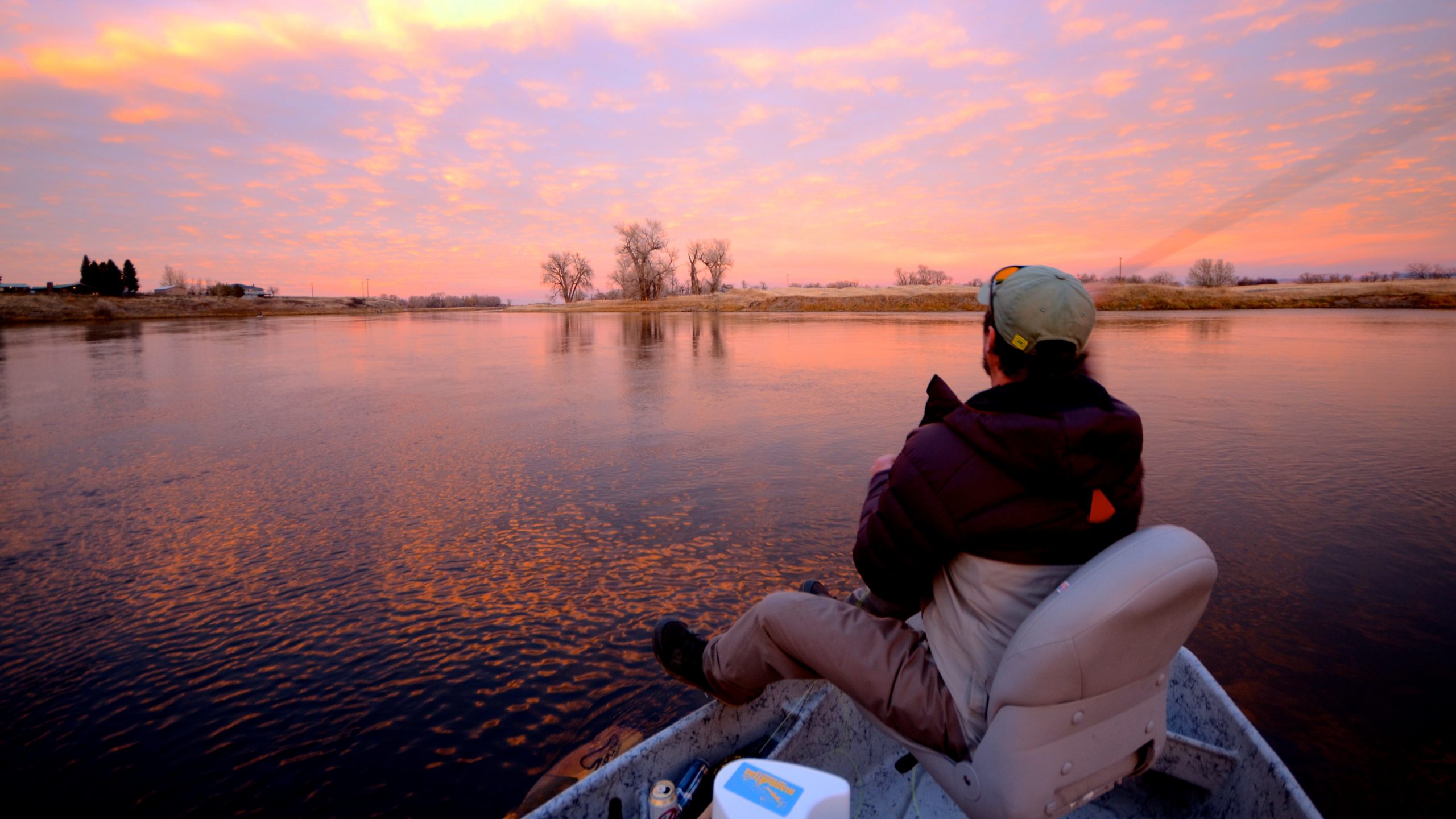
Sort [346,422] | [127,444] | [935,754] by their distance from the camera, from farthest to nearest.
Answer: [346,422] < [127,444] < [935,754]

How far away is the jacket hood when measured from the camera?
5.80 feet

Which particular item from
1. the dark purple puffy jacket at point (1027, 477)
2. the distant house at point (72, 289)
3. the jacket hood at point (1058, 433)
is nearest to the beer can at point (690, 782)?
the dark purple puffy jacket at point (1027, 477)

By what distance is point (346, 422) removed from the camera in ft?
29.8

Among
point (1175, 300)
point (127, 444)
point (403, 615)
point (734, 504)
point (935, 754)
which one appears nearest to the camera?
point (935, 754)

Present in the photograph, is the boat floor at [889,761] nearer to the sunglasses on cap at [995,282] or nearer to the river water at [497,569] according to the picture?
the river water at [497,569]

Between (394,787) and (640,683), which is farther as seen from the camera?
(640,683)

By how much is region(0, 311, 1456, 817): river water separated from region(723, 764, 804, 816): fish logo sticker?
153 centimetres

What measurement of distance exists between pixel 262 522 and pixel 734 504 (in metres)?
3.78

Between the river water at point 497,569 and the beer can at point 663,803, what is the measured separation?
2.66 ft

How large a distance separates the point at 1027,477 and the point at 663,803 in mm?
1580

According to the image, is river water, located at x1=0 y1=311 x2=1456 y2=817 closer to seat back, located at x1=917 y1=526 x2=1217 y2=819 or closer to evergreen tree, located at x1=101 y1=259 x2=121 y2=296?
seat back, located at x1=917 y1=526 x2=1217 y2=819

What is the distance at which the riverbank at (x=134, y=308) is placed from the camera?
145ft

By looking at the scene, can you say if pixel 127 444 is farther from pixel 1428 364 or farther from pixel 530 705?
pixel 1428 364

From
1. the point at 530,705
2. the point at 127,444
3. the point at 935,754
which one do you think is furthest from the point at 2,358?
the point at 935,754
